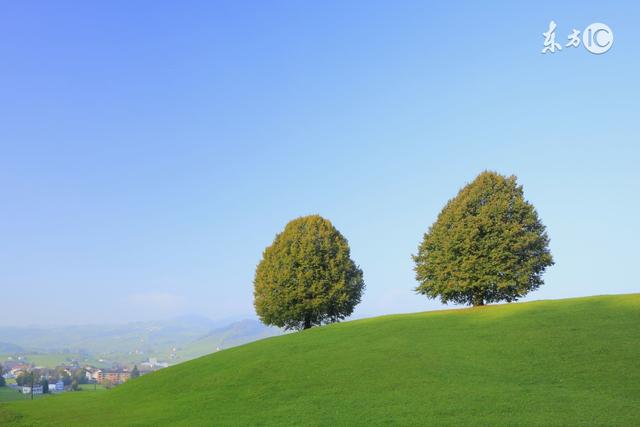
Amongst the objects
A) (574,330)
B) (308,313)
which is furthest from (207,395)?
(308,313)

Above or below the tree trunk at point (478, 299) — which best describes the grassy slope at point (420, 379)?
below

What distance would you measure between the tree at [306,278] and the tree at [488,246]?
1178 centimetres

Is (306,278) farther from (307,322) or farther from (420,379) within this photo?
(420,379)

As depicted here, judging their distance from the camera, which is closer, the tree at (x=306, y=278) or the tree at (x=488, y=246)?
the tree at (x=488, y=246)

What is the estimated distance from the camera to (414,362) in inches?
1275

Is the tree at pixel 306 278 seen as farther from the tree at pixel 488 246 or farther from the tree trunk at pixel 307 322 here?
the tree at pixel 488 246

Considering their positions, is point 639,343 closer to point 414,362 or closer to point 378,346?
point 414,362

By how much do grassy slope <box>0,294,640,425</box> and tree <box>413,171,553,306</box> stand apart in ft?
27.1

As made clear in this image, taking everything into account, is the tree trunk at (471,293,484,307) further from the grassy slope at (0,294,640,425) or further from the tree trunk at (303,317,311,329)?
the tree trunk at (303,317,311,329)

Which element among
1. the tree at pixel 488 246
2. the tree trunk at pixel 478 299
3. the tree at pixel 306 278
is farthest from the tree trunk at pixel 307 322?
the tree trunk at pixel 478 299

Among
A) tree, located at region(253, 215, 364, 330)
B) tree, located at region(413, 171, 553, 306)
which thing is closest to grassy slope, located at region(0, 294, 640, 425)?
tree, located at region(413, 171, 553, 306)

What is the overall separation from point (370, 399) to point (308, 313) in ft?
127

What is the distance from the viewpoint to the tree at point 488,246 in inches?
2167

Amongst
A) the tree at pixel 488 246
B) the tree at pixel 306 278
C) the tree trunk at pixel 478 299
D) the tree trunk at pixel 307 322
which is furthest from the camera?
the tree trunk at pixel 307 322
